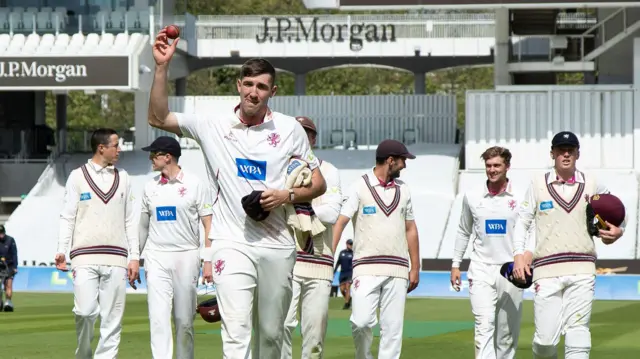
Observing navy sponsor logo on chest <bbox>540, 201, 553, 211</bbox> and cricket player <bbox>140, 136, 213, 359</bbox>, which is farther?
cricket player <bbox>140, 136, 213, 359</bbox>

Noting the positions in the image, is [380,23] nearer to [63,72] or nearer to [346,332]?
[63,72]

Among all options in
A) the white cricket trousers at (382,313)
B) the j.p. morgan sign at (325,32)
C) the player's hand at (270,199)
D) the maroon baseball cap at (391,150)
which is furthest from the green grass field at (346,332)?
the j.p. morgan sign at (325,32)

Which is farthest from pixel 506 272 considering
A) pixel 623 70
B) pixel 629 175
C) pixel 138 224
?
pixel 623 70

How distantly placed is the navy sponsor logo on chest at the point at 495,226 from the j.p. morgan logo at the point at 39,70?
3130 centimetres

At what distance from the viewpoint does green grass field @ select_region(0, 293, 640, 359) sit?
17.5 meters

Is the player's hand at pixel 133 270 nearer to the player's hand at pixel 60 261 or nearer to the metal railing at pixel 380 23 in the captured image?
the player's hand at pixel 60 261

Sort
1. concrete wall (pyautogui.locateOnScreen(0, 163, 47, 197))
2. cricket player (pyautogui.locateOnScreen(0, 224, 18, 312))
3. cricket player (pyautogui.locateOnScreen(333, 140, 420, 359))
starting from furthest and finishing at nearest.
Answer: concrete wall (pyautogui.locateOnScreen(0, 163, 47, 197)), cricket player (pyautogui.locateOnScreen(0, 224, 18, 312)), cricket player (pyautogui.locateOnScreen(333, 140, 420, 359))

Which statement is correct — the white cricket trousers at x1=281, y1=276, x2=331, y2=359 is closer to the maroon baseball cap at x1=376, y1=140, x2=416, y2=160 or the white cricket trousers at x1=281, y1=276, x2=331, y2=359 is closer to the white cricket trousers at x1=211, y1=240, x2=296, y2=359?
the maroon baseball cap at x1=376, y1=140, x2=416, y2=160

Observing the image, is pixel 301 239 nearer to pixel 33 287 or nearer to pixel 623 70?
pixel 33 287

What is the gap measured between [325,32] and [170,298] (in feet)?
137

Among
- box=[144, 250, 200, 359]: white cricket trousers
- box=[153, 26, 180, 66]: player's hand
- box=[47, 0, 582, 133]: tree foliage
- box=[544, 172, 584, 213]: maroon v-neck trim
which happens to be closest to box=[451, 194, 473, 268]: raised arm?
box=[544, 172, 584, 213]: maroon v-neck trim

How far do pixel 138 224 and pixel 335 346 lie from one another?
5.68m

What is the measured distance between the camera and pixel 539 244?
41.6 feet

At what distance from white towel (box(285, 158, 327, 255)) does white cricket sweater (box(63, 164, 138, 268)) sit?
13.8ft
